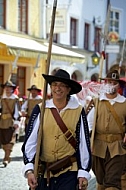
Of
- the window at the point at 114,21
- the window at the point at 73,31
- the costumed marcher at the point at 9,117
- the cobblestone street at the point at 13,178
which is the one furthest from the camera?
the window at the point at 114,21

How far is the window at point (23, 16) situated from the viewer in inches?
839

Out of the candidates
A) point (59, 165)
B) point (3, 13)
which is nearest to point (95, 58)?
Answer: point (3, 13)

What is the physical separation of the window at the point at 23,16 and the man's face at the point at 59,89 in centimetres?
1686

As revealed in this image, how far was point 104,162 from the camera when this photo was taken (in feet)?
21.4

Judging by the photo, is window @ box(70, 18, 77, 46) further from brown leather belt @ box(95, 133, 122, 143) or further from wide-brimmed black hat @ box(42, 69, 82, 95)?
wide-brimmed black hat @ box(42, 69, 82, 95)

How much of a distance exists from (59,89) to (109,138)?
1.93 m

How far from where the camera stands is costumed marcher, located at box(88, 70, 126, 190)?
21.0 feet

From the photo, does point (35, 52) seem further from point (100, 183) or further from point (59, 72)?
point (59, 72)

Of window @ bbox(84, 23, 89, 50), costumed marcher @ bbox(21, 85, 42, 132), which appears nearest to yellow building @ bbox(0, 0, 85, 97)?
window @ bbox(84, 23, 89, 50)

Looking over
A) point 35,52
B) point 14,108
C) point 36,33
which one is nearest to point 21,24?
point 36,33

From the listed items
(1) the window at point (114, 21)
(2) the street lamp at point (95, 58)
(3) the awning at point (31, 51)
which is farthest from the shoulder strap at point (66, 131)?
(1) the window at point (114, 21)

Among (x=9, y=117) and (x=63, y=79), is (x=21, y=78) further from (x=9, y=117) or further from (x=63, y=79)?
(x=63, y=79)

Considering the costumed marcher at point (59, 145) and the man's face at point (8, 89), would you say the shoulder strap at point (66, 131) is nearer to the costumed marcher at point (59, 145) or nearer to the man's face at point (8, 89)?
the costumed marcher at point (59, 145)

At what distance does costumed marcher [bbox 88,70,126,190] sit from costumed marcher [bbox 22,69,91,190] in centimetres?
171
